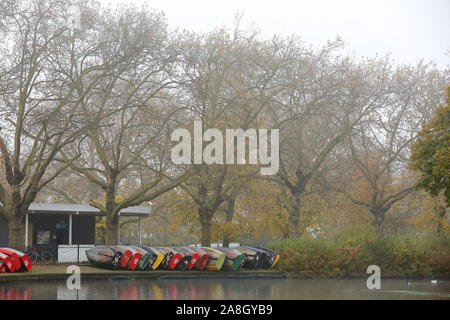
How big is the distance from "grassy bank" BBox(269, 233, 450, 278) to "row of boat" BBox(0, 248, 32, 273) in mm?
13560

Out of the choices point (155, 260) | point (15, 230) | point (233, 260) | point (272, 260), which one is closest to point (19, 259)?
point (15, 230)

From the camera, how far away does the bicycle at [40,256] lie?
31734mm

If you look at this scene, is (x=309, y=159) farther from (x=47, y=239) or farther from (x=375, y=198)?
(x=47, y=239)

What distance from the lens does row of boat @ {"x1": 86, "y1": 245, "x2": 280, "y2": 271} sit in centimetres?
2828

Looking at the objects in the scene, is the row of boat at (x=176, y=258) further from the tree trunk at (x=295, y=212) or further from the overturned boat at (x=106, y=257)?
the tree trunk at (x=295, y=212)

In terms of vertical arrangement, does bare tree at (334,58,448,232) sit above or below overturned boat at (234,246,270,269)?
above

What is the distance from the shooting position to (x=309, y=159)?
39.8 meters

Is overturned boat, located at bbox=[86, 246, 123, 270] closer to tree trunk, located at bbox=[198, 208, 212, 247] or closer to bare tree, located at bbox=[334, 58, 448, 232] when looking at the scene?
tree trunk, located at bbox=[198, 208, 212, 247]

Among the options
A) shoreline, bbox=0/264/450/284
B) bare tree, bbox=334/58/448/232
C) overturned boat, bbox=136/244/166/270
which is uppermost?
bare tree, bbox=334/58/448/232

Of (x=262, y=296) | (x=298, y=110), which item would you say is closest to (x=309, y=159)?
(x=298, y=110)

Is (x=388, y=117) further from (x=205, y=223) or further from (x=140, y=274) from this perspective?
(x=140, y=274)

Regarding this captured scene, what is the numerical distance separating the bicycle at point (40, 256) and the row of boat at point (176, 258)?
165 inches

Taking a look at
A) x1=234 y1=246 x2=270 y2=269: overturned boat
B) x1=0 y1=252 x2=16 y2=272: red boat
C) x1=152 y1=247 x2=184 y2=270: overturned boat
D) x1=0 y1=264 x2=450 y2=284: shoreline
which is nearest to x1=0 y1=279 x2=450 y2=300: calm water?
x1=0 y1=264 x2=450 y2=284: shoreline

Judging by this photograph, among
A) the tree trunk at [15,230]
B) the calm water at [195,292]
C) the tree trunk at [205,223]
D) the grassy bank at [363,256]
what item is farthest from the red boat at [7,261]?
the grassy bank at [363,256]
